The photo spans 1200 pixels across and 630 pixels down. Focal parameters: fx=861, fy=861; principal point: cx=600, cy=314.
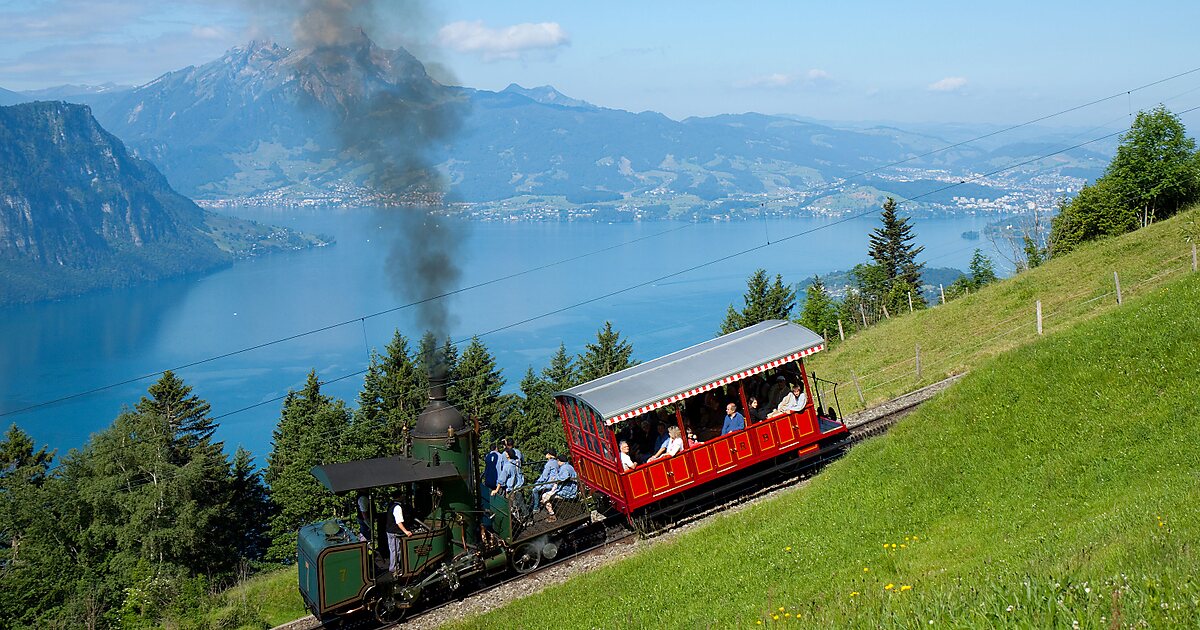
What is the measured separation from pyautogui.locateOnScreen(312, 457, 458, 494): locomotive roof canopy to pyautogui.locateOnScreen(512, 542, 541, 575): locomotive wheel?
2527 mm

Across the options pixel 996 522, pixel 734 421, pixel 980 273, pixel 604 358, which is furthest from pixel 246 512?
pixel 980 273

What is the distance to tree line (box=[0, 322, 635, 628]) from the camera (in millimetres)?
31859

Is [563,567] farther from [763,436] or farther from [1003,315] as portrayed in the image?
[1003,315]

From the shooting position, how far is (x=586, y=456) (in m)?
17.0

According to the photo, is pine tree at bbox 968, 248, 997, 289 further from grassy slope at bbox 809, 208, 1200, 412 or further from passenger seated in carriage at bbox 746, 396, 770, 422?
passenger seated in carriage at bbox 746, 396, 770, 422

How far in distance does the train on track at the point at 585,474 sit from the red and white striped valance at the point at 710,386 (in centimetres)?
3

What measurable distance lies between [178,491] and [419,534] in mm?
27405

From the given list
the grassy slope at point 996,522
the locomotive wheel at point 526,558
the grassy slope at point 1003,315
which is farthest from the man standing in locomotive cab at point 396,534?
the grassy slope at point 1003,315

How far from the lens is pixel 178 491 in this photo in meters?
36.6

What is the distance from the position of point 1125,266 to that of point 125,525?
39.6 metres

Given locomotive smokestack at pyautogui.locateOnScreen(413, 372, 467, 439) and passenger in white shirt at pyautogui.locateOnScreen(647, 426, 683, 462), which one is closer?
locomotive smokestack at pyautogui.locateOnScreen(413, 372, 467, 439)

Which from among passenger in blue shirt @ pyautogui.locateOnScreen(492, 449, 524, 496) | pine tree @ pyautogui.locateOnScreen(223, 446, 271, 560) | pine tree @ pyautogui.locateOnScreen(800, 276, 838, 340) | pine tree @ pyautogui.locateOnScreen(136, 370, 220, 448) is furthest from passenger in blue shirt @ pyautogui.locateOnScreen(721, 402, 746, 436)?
pine tree @ pyautogui.locateOnScreen(800, 276, 838, 340)

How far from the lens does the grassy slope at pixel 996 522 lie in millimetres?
7209

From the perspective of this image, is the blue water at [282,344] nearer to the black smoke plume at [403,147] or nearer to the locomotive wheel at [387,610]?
the black smoke plume at [403,147]
